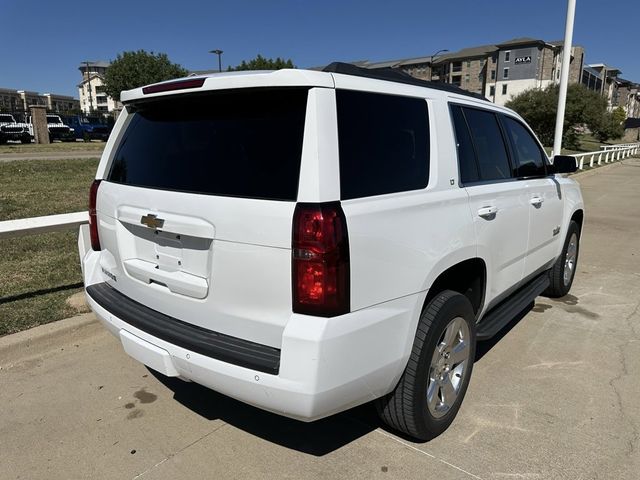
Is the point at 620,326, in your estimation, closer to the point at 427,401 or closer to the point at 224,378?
the point at 427,401

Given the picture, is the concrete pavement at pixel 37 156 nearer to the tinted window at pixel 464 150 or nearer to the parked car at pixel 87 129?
the tinted window at pixel 464 150

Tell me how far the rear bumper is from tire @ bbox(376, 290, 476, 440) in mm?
128

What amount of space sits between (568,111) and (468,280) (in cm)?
4202

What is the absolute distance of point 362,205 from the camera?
2.16 meters

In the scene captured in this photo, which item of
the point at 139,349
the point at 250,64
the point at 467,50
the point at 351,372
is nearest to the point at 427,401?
the point at 351,372

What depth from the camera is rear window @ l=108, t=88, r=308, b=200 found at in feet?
7.05

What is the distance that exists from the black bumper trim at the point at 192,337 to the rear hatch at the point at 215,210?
36 millimetres

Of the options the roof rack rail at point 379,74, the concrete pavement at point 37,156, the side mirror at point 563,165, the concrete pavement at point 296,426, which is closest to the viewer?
the roof rack rail at point 379,74

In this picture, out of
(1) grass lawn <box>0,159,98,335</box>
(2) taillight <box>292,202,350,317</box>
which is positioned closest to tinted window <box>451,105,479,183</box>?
(2) taillight <box>292,202,350,317</box>

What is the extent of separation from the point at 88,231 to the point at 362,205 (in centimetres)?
210

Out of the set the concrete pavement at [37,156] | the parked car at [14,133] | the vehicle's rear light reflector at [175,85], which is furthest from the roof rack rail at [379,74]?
the parked car at [14,133]

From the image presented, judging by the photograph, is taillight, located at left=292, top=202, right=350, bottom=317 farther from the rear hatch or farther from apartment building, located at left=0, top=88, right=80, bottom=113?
apartment building, located at left=0, top=88, right=80, bottom=113

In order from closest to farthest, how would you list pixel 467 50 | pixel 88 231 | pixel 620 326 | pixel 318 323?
pixel 318 323 → pixel 88 231 → pixel 620 326 → pixel 467 50

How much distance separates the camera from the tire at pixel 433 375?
249 centimetres
